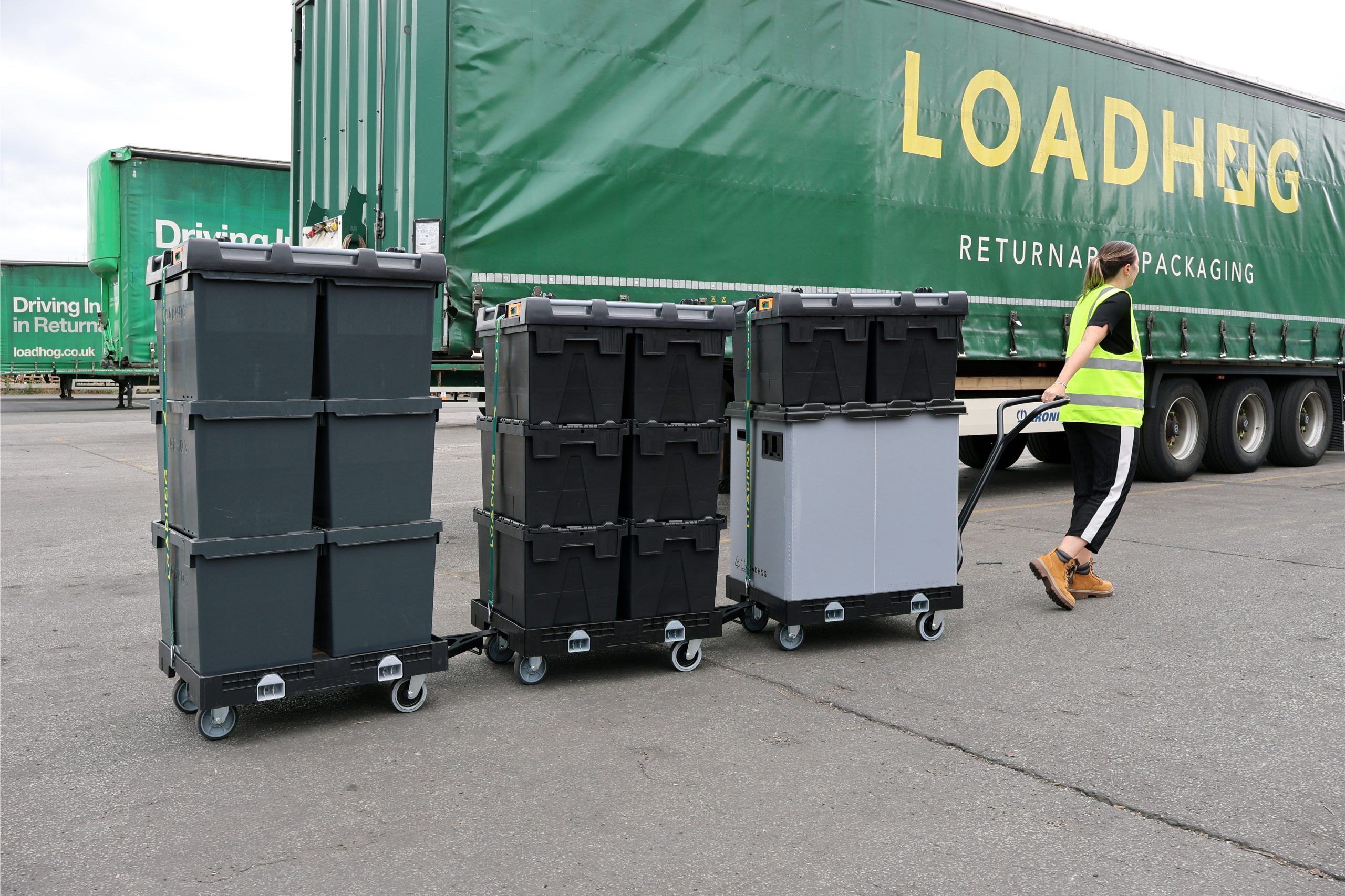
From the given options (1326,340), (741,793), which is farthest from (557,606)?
(1326,340)

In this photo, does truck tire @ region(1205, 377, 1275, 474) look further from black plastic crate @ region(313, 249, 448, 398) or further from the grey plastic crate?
black plastic crate @ region(313, 249, 448, 398)

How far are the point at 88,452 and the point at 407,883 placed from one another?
1524 cm

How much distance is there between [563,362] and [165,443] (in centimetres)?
156

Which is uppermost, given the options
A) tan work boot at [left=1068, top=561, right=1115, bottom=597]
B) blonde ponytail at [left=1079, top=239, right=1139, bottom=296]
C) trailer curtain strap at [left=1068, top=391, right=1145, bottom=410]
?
blonde ponytail at [left=1079, top=239, right=1139, bottom=296]

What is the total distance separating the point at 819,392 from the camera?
17.0 feet

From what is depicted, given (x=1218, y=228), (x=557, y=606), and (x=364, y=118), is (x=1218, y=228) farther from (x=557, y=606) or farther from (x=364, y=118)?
(x=557, y=606)

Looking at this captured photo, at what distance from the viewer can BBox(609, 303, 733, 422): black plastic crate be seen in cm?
478

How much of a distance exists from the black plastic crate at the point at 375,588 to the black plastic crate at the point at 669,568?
2.86ft

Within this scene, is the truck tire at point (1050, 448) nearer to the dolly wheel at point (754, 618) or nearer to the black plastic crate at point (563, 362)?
the dolly wheel at point (754, 618)

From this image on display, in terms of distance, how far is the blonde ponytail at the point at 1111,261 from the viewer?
20.0 ft

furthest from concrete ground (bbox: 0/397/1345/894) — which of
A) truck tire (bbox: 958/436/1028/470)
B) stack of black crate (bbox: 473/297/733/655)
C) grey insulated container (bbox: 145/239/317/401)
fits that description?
truck tire (bbox: 958/436/1028/470)

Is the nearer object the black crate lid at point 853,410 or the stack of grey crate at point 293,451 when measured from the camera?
the stack of grey crate at point 293,451

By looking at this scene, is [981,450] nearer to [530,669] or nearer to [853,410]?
[853,410]

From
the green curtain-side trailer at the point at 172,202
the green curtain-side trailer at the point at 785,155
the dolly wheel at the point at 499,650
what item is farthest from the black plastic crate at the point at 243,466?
the green curtain-side trailer at the point at 172,202
